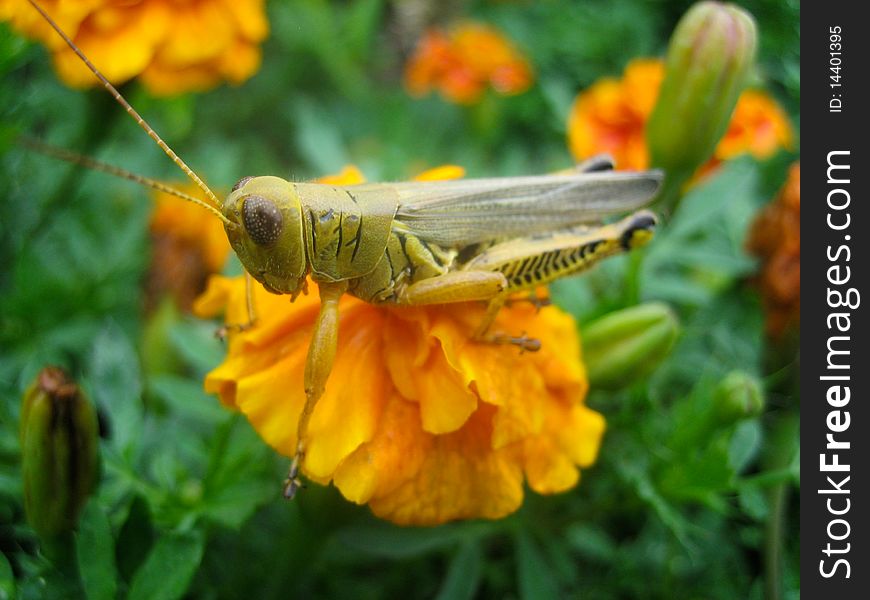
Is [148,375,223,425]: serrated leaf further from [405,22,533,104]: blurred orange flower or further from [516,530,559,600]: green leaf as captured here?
[405,22,533,104]: blurred orange flower

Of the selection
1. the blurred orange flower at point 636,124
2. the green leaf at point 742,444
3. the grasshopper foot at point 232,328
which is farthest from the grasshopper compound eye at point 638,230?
the blurred orange flower at point 636,124

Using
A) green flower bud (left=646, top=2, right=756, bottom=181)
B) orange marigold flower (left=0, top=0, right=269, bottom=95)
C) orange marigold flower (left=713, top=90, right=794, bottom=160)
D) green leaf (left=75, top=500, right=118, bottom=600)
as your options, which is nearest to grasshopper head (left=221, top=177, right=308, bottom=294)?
green leaf (left=75, top=500, right=118, bottom=600)

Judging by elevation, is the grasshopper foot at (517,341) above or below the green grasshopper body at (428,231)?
→ below

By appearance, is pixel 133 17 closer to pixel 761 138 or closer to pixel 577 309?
pixel 577 309

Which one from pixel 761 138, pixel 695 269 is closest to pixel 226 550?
pixel 695 269

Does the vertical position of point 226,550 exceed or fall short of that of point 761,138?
it falls short

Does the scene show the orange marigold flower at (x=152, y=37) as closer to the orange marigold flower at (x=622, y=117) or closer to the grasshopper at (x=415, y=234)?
the grasshopper at (x=415, y=234)

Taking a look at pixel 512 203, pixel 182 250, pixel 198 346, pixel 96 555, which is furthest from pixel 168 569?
pixel 182 250
